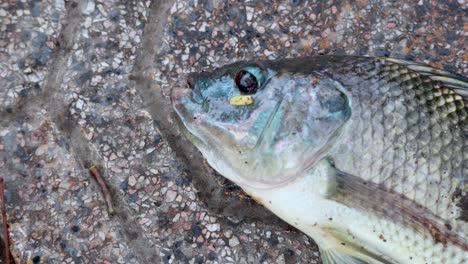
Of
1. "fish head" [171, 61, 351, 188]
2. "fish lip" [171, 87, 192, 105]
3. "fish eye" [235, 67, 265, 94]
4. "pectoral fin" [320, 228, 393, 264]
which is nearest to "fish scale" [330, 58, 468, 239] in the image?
"fish head" [171, 61, 351, 188]

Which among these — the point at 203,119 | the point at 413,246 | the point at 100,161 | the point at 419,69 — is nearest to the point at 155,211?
the point at 100,161

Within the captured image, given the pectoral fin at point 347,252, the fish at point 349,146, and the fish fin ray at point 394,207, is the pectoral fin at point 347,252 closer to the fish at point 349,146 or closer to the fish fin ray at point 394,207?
the fish at point 349,146

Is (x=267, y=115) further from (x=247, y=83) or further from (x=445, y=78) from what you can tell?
(x=445, y=78)

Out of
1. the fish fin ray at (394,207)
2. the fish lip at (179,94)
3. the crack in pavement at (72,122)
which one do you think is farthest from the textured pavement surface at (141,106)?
the fish fin ray at (394,207)

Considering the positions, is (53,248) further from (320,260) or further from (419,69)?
(419,69)

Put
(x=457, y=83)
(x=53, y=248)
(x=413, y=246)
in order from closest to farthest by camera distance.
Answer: (x=413, y=246) < (x=457, y=83) < (x=53, y=248)

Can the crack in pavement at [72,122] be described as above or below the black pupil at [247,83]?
below

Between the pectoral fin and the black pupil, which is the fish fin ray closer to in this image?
the pectoral fin

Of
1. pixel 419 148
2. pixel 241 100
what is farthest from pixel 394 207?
pixel 241 100
